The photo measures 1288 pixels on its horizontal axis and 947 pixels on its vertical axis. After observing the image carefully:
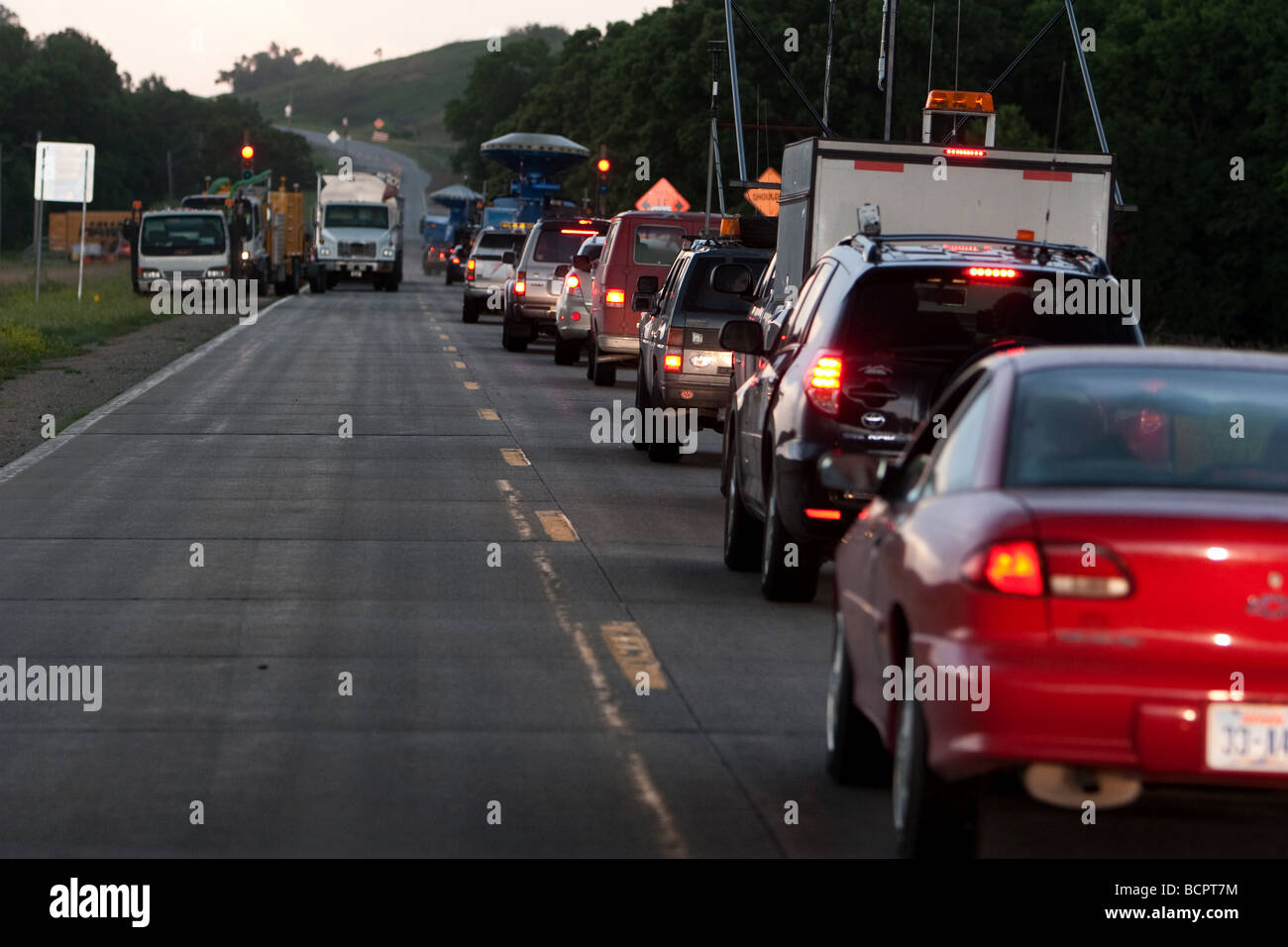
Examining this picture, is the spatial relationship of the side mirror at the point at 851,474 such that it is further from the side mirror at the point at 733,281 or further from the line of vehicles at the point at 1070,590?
the side mirror at the point at 733,281

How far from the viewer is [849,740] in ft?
24.2

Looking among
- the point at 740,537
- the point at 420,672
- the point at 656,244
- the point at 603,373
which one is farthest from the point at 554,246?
the point at 420,672

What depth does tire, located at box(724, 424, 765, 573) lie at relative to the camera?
12.5m

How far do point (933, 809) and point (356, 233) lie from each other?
2434 inches

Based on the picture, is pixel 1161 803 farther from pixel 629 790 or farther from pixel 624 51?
pixel 624 51

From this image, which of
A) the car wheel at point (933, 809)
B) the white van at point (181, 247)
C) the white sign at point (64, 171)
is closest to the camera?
the car wheel at point (933, 809)

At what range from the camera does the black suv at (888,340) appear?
34.4 feet

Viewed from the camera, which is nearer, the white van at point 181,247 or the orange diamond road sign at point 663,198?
the orange diamond road sign at point 663,198

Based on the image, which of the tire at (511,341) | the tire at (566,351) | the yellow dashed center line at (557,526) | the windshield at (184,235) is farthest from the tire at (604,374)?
the windshield at (184,235)

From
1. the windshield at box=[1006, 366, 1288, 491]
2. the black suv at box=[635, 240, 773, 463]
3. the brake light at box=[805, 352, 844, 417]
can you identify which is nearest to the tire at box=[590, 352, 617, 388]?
the black suv at box=[635, 240, 773, 463]

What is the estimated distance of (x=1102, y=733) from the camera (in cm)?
550
